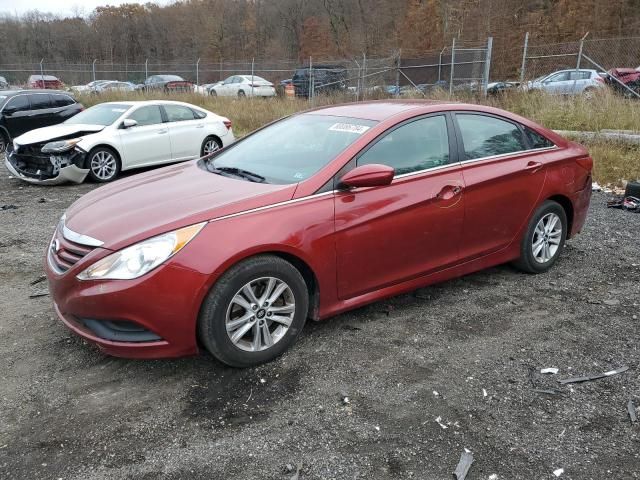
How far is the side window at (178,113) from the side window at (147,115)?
8.3 inches

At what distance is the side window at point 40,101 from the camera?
13.9 meters

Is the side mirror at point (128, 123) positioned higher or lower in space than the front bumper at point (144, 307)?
higher

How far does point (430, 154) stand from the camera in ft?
13.3

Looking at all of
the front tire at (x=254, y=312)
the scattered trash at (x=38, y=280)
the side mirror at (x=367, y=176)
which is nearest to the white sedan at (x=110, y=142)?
the scattered trash at (x=38, y=280)

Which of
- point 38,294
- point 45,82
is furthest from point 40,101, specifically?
point 45,82

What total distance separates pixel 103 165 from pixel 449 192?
7.36 m

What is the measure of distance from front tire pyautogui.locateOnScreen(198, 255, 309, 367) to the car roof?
1.46 m

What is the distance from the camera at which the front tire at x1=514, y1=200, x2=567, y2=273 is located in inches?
185

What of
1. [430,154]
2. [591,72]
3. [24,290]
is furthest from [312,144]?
[591,72]

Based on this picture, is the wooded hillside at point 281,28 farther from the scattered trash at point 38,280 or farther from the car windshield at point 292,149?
the scattered trash at point 38,280

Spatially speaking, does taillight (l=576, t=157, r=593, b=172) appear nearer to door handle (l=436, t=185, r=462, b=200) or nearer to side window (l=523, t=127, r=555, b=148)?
side window (l=523, t=127, r=555, b=148)

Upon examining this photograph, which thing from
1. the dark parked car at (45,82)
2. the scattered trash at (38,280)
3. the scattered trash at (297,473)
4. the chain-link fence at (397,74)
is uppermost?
the chain-link fence at (397,74)

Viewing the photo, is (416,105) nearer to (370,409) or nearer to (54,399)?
(370,409)

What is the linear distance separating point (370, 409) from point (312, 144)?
1948 mm
